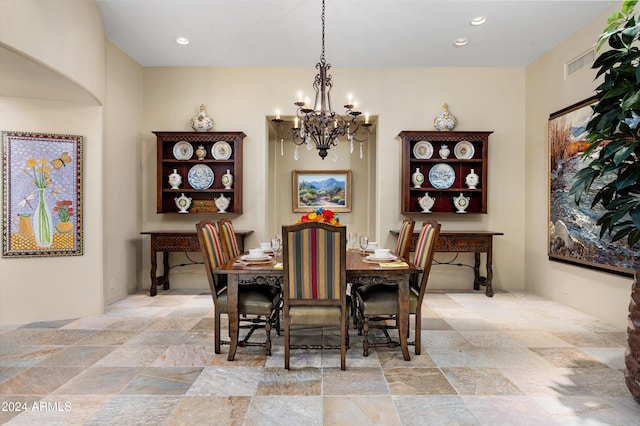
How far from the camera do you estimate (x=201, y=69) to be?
4.98 meters

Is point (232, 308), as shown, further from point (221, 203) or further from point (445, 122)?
point (445, 122)

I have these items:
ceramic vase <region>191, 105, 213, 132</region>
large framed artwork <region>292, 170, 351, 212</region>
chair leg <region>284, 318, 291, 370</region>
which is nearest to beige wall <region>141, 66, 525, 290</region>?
ceramic vase <region>191, 105, 213, 132</region>

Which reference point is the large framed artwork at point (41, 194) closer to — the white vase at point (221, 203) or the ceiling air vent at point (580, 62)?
the white vase at point (221, 203)

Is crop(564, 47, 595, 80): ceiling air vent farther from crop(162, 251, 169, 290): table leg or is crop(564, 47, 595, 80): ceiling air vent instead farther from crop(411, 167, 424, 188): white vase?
crop(162, 251, 169, 290): table leg

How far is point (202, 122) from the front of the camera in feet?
16.0

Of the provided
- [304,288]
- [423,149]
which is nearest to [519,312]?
[423,149]

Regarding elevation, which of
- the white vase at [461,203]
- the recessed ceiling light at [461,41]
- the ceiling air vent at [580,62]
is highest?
the recessed ceiling light at [461,41]

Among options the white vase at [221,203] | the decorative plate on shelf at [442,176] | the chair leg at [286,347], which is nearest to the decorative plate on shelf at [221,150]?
the white vase at [221,203]

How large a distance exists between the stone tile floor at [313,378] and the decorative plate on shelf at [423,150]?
2.31m

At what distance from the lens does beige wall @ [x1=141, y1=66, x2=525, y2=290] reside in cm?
496

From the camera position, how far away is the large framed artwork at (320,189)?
620 centimetres

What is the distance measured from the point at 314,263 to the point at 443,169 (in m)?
3.20

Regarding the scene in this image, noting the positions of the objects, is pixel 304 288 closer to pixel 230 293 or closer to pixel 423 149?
pixel 230 293

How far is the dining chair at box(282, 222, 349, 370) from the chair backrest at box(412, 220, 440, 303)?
2.24 ft
